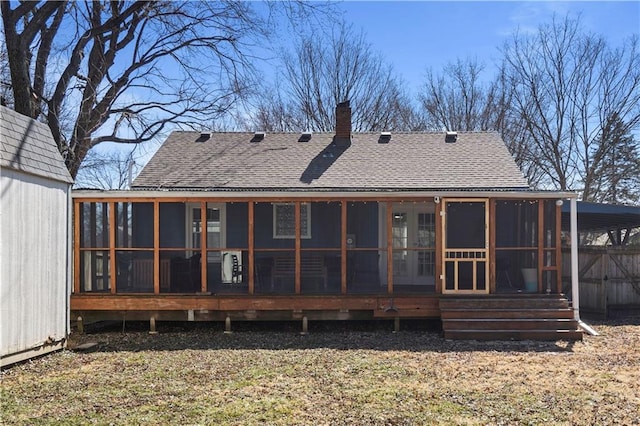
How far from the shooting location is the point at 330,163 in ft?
43.8

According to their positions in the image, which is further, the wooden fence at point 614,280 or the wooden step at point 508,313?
the wooden fence at point 614,280

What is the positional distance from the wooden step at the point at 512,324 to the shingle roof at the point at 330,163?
3.48 metres

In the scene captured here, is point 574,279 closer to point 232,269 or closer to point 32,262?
point 232,269

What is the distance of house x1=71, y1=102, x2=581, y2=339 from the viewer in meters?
10.0

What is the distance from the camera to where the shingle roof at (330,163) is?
1223 cm

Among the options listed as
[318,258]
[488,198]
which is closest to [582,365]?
[488,198]

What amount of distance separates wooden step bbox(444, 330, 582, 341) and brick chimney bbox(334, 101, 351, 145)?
23.0 feet

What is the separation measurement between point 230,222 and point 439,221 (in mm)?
5139

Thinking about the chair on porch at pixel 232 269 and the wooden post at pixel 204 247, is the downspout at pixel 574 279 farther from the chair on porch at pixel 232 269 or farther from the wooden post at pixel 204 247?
the wooden post at pixel 204 247

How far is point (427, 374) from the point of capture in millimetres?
6918

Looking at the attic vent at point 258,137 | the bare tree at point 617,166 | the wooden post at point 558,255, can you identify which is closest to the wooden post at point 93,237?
the attic vent at point 258,137

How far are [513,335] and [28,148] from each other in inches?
342

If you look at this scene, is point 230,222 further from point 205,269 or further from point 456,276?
point 456,276

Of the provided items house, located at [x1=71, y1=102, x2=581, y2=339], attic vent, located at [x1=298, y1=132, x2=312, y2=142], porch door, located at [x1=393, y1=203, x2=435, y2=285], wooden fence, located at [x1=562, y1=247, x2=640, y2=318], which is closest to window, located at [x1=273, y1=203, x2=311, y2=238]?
house, located at [x1=71, y1=102, x2=581, y2=339]
